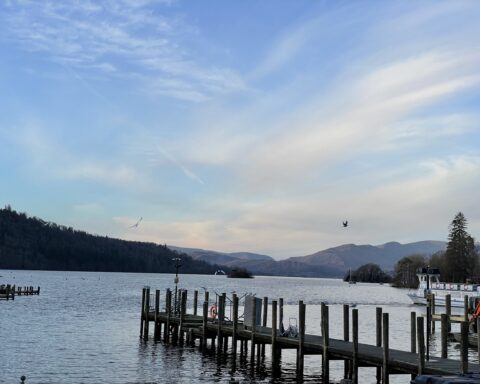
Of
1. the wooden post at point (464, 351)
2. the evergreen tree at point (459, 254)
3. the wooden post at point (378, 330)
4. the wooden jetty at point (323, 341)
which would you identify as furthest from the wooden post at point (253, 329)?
the evergreen tree at point (459, 254)

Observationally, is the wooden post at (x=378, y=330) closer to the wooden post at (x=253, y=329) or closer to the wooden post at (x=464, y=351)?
the wooden post at (x=464, y=351)

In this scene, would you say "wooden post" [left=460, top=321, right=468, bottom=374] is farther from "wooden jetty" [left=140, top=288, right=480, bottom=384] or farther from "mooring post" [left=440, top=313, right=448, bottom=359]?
"mooring post" [left=440, top=313, right=448, bottom=359]

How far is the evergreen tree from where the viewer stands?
167000 mm

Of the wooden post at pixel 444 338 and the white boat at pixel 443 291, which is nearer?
the wooden post at pixel 444 338

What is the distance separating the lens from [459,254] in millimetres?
169625

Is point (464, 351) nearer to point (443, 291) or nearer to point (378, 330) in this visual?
point (378, 330)

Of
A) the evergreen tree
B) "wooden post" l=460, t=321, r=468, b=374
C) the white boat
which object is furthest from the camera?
the evergreen tree

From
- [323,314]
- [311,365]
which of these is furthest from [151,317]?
[323,314]

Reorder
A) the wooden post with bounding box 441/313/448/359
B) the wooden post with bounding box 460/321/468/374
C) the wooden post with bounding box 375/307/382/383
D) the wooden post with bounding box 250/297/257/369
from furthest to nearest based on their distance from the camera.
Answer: the wooden post with bounding box 250/297/257/369 → the wooden post with bounding box 441/313/448/359 → the wooden post with bounding box 375/307/382/383 → the wooden post with bounding box 460/321/468/374

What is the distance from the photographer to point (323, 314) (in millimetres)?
29641

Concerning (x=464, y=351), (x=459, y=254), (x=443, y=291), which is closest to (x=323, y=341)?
(x=464, y=351)

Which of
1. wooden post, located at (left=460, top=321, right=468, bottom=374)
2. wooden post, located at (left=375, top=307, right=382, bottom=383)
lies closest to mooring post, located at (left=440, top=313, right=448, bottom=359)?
wooden post, located at (left=375, top=307, right=382, bottom=383)

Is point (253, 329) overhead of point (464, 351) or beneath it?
beneath

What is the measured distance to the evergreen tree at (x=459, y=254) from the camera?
16700cm
